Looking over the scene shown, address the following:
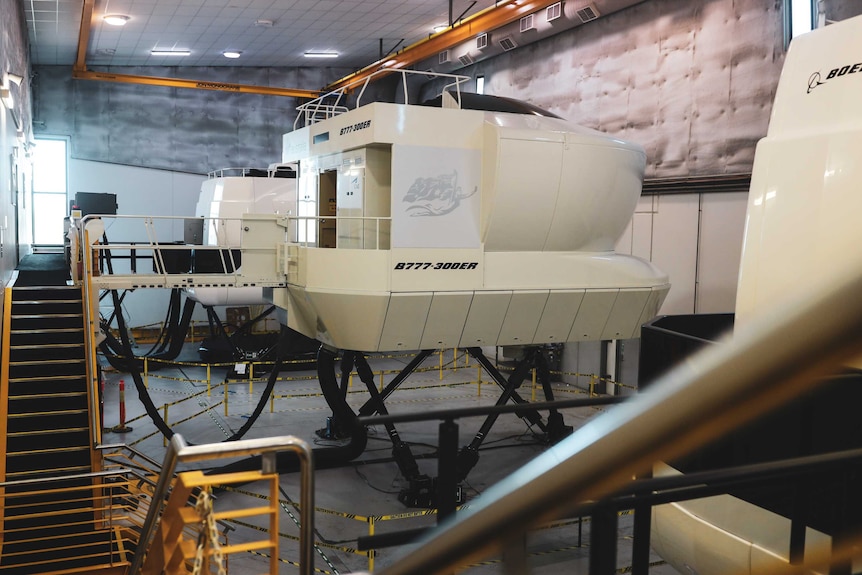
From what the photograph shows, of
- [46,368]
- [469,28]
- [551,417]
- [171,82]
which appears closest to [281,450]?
[46,368]

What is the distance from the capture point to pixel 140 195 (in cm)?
2528

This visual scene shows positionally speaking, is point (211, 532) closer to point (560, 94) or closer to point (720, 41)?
point (720, 41)

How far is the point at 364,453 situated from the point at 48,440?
5896 millimetres

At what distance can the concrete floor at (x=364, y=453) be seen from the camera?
9.78 metres

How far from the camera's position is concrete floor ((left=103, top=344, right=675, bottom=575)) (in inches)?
385

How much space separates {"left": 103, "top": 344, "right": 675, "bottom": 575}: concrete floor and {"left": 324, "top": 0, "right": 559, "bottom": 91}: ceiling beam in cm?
788

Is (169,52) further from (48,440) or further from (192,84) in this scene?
(48,440)

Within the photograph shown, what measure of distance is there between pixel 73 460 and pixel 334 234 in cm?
628

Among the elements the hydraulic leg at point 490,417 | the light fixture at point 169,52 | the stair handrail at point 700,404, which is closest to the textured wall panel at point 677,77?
the hydraulic leg at point 490,417

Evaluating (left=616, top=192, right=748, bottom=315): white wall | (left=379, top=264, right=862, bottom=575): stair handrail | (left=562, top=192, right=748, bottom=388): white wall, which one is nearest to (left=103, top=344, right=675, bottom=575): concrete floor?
(left=562, top=192, right=748, bottom=388): white wall

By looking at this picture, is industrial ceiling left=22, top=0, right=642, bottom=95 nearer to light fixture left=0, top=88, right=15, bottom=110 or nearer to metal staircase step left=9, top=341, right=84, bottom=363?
light fixture left=0, top=88, right=15, bottom=110

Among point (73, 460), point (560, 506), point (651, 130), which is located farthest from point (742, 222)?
point (560, 506)

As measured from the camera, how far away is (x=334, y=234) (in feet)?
46.6

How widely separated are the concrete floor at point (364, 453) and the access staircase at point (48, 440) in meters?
Answer: 1.95
